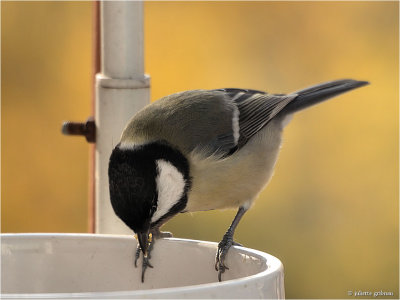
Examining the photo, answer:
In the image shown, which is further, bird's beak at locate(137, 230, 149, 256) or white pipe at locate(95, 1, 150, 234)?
white pipe at locate(95, 1, 150, 234)

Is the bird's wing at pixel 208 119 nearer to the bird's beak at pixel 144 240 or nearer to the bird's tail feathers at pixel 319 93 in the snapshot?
the bird's tail feathers at pixel 319 93

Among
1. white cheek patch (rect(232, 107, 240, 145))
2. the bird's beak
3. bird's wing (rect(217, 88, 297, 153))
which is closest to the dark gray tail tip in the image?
bird's wing (rect(217, 88, 297, 153))

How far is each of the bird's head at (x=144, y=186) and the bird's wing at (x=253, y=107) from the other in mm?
297

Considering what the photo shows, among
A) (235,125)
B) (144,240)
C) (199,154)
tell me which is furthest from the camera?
(235,125)

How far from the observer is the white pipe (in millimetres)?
1400

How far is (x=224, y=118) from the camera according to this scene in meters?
1.71

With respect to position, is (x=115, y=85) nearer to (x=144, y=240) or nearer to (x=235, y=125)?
(x=144, y=240)

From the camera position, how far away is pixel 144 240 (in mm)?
1255

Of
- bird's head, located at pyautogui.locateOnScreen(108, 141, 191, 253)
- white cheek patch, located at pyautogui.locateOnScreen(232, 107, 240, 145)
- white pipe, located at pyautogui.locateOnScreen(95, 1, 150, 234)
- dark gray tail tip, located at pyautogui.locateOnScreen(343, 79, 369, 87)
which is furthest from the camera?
dark gray tail tip, located at pyautogui.locateOnScreen(343, 79, 369, 87)

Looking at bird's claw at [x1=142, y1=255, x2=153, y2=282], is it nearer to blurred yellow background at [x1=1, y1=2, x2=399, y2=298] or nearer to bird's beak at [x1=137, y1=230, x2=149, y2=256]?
bird's beak at [x1=137, y1=230, x2=149, y2=256]

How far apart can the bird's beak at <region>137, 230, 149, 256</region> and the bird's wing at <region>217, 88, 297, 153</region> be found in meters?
0.45

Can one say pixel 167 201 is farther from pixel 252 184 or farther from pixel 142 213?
pixel 252 184

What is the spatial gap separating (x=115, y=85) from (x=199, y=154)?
0.81 feet

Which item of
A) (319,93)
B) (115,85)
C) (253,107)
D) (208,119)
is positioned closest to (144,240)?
(115,85)
